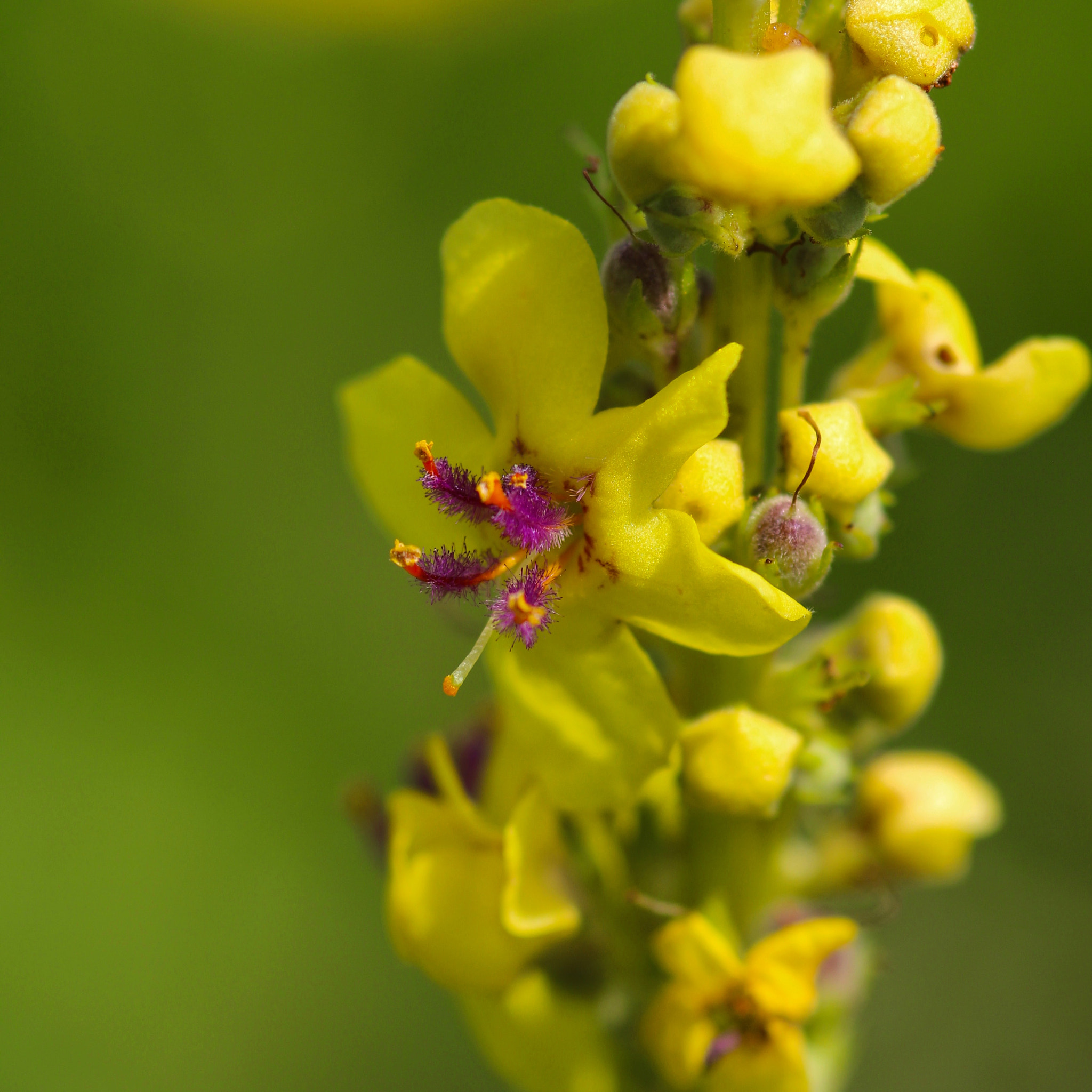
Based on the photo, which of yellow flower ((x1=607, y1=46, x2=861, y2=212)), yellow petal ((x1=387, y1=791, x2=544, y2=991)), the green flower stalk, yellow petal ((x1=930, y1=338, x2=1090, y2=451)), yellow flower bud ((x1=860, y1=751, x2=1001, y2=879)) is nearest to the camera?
yellow flower ((x1=607, y1=46, x2=861, y2=212))

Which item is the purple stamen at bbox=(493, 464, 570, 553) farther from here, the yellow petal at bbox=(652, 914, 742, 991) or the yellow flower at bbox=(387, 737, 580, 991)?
the yellow petal at bbox=(652, 914, 742, 991)

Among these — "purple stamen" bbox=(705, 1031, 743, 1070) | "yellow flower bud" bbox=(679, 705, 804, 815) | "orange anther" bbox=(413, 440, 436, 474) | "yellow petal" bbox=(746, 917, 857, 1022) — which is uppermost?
"orange anther" bbox=(413, 440, 436, 474)

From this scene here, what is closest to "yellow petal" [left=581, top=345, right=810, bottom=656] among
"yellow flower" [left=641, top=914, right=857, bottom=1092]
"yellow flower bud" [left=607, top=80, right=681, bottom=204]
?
"yellow flower bud" [left=607, top=80, right=681, bottom=204]

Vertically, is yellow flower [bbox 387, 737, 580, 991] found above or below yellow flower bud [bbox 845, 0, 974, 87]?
below

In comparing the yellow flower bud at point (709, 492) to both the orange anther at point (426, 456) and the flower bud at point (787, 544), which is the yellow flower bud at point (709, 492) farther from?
the orange anther at point (426, 456)

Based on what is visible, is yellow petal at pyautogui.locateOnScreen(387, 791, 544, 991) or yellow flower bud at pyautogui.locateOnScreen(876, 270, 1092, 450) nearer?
yellow flower bud at pyautogui.locateOnScreen(876, 270, 1092, 450)

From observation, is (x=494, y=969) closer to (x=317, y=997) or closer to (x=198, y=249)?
(x=317, y=997)

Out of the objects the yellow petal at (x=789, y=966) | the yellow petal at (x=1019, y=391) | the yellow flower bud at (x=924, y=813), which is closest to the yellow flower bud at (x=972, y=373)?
the yellow petal at (x=1019, y=391)

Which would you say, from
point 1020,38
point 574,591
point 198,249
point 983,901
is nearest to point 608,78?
point 1020,38
